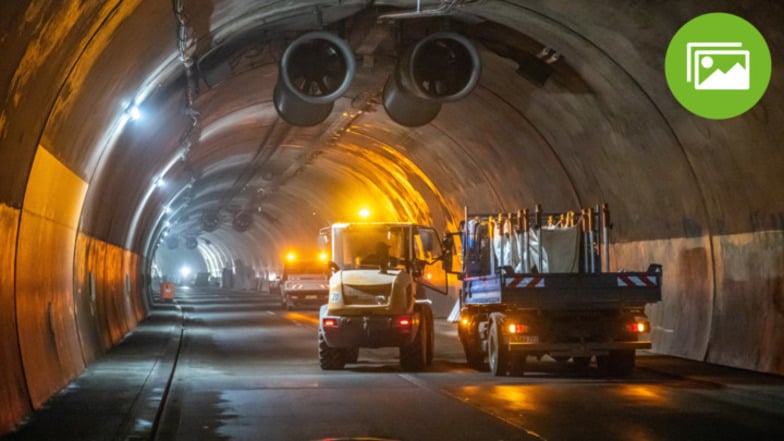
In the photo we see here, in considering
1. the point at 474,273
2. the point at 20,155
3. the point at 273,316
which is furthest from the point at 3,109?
the point at 273,316

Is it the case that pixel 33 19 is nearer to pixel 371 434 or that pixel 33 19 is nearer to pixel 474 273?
pixel 371 434

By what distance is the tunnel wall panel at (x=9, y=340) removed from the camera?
11.6m

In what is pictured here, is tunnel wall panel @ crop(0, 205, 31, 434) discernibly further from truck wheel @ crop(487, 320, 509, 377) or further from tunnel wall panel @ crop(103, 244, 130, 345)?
tunnel wall panel @ crop(103, 244, 130, 345)

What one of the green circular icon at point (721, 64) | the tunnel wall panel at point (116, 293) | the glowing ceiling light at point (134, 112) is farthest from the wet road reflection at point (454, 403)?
the tunnel wall panel at point (116, 293)

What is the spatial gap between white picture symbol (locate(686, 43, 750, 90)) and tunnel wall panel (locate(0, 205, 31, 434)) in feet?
29.8

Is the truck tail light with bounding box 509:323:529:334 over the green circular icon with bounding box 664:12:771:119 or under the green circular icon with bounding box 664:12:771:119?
under

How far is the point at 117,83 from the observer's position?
601 inches

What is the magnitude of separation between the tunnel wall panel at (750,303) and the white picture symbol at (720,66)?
2.87m

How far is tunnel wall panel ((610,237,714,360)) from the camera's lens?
20.2 m

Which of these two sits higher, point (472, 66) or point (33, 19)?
point (472, 66)

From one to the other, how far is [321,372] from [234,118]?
1118cm

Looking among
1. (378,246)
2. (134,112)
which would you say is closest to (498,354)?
(378,246)

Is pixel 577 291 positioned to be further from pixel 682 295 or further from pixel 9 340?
pixel 9 340

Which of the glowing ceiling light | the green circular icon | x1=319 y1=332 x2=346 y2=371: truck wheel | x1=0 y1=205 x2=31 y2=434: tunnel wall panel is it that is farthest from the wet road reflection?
the glowing ceiling light
